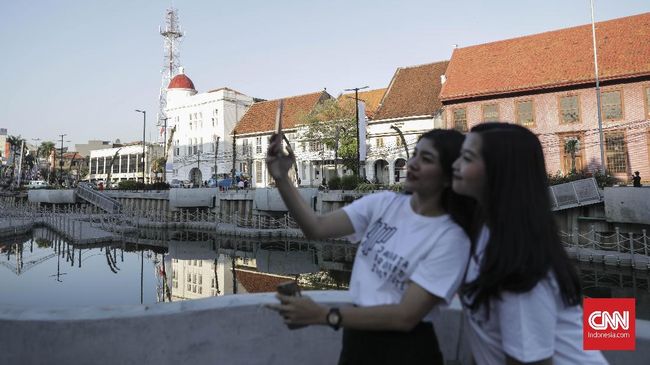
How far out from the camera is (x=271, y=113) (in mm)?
53969

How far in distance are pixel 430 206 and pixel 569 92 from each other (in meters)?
35.0

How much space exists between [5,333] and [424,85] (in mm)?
43596

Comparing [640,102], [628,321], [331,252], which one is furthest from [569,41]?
[628,321]

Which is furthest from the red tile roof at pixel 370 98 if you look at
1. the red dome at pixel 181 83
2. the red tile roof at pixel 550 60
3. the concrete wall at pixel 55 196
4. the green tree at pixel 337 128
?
the concrete wall at pixel 55 196

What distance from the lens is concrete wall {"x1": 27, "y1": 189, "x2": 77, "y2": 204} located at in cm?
4512

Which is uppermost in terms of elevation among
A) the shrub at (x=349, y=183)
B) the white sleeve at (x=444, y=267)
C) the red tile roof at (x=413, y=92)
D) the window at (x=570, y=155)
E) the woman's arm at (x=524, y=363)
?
the red tile roof at (x=413, y=92)

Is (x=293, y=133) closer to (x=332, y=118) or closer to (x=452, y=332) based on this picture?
(x=332, y=118)

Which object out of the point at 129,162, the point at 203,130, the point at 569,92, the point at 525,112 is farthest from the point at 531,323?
the point at 129,162

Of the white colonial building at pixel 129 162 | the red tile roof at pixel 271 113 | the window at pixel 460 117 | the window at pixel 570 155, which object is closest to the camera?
the window at pixel 570 155

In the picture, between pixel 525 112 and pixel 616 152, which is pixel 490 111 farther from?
pixel 616 152

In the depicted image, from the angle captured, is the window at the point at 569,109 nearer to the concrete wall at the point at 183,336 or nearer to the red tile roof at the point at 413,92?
the red tile roof at the point at 413,92

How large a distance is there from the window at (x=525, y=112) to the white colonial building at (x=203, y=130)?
35.7 metres

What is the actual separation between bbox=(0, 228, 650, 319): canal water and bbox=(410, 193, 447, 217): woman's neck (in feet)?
37.5

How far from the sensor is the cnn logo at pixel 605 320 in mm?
2512
